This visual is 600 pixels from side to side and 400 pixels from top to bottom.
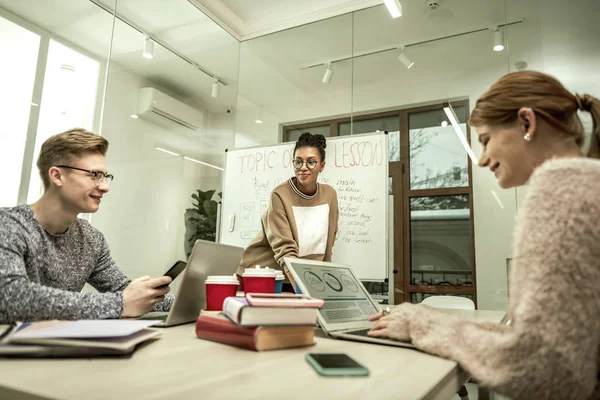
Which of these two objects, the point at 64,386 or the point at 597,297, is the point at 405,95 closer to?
the point at 597,297

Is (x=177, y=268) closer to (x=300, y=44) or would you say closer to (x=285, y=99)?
(x=285, y=99)

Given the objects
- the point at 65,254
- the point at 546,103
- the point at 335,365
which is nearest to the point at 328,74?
the point at 65,254

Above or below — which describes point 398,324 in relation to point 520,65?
below

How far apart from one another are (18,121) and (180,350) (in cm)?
274

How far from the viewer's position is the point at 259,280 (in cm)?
106

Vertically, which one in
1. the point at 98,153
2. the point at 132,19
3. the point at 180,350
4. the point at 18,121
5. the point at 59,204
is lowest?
the point at 180,350

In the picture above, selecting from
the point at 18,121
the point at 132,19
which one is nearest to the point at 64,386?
the point at 18,121

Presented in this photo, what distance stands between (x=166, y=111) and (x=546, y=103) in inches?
145

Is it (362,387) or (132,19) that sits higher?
(132,19)

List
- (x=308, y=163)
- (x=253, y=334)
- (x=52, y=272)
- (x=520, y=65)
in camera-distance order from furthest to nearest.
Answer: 1. (x=520, y=65)
2. (x=308, y=163)
3. (x=52, y=272)
4. (x=253, y=334)

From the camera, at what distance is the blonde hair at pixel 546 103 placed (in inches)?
35.3

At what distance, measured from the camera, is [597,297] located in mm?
626

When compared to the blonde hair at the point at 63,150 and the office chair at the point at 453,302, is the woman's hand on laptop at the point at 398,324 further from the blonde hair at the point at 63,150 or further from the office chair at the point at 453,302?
the office chair at the point at 453,302

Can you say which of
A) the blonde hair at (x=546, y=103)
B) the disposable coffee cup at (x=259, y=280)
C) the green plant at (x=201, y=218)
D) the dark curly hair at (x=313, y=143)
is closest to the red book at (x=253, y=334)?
the disposable coffee cup at (x=259, y=280)
